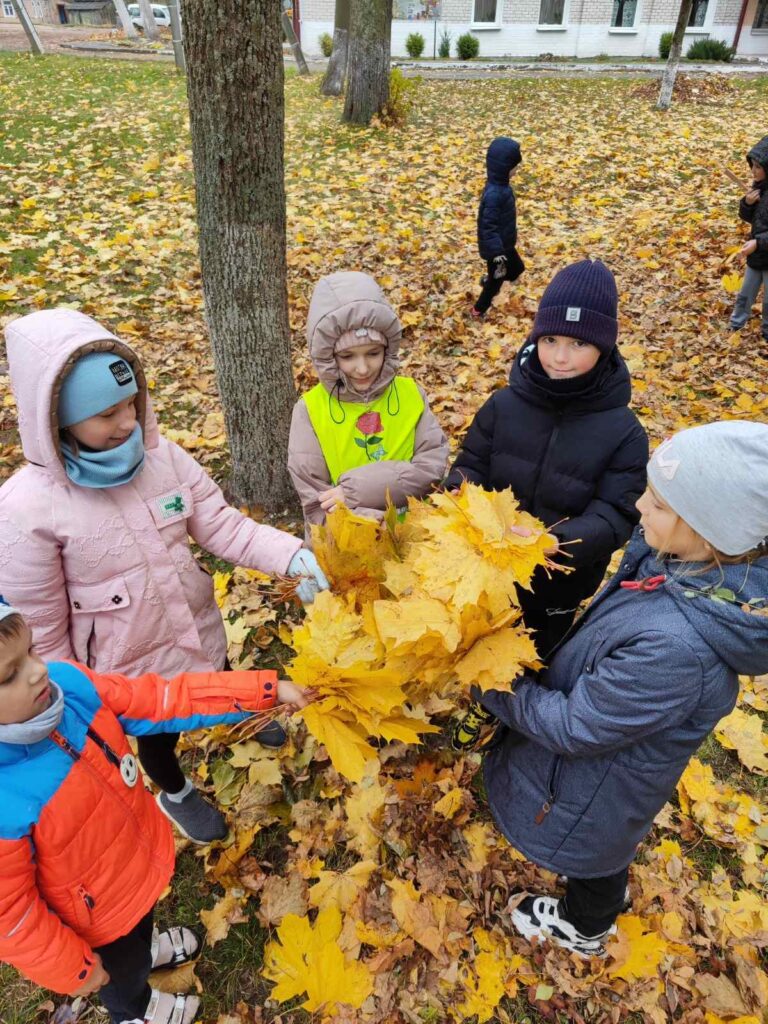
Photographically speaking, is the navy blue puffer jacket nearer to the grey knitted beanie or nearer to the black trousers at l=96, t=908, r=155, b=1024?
the grey knitted beanie

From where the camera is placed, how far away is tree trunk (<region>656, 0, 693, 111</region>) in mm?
11858

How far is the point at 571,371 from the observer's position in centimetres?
210

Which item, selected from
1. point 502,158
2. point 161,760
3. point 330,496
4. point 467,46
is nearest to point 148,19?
point 467,46

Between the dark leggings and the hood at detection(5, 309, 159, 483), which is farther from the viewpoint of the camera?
the dark leggings

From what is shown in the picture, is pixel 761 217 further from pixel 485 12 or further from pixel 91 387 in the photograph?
pixel 485 12

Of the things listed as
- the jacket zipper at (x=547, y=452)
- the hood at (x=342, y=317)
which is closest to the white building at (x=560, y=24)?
the hood at (x=342, y=317)

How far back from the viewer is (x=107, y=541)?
1790mm

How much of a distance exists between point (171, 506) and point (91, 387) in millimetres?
477

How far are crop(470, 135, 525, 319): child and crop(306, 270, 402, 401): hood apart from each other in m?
3.89

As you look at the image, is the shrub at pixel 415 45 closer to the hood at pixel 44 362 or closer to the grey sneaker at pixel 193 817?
the hood at pixel 44 362

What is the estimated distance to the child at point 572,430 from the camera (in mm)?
2031

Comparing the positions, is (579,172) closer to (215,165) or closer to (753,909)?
(215,165)

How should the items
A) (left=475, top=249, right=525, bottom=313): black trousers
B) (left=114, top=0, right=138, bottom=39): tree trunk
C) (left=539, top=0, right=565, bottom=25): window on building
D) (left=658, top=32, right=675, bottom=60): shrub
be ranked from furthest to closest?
(left=114, top=0, right=138, bottom=39): tree trunk, (left=539, top=0, right=565, bottom=25): window on building, (left=658, top=32, right=675, bottom=60): shrub, (left=475, top=249, right=525, bottom=313): black trousers

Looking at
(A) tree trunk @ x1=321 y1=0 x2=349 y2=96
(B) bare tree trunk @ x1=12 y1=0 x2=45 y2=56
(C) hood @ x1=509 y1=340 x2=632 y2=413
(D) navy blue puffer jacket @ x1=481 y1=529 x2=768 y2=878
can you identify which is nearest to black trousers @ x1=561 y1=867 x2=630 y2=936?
(D) navy blue puffer jacket @ x1=481 y1=529 x2=768 y2=878
